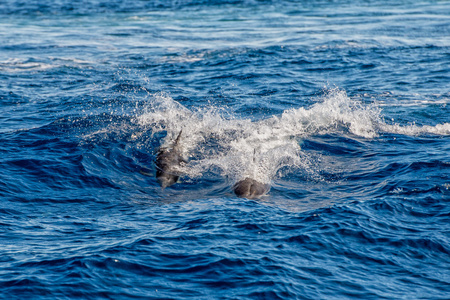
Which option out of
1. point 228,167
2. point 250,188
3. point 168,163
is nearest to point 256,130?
point 228,167

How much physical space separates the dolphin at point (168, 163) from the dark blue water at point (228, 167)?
260mm

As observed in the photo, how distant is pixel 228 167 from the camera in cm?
1531

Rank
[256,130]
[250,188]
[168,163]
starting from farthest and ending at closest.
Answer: [256,130]
[168,163]
[250,188]

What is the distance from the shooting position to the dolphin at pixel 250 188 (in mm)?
13188

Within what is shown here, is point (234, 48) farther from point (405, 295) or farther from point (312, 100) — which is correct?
point (405, 295)

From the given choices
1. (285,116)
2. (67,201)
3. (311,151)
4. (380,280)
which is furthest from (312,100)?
(380,280)

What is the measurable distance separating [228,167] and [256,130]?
334 centimetres

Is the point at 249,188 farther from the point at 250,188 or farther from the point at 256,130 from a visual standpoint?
the point at 256,130

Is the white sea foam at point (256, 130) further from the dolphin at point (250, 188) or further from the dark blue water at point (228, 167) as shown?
the dolphin at point (250, 188)

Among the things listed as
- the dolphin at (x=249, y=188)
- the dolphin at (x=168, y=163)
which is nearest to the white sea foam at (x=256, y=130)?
the dolphin at (x=168, y=163)

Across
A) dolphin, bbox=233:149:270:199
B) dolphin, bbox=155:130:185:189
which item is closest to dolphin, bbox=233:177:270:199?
dolphin, bbox=233:149:270:199

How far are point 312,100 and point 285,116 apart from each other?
9.94 feet

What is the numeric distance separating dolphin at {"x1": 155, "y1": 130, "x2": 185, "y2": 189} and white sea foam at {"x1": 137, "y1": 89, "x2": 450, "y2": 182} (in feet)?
1.10

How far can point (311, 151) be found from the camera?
1656cm
